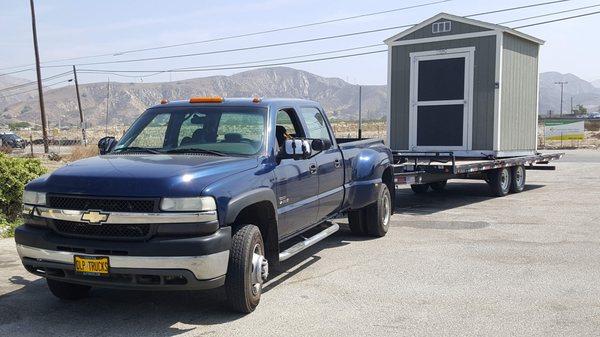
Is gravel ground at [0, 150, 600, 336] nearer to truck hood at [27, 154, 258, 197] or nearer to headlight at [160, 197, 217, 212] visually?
headlight at [160, 197, 217, 212]

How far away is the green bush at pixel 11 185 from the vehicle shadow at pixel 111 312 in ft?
11.0

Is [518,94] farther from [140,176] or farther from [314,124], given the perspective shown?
[140,176]

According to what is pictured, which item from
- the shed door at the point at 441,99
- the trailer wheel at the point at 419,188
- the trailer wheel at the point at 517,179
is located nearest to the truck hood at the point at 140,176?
the shed door at the point at 441,99

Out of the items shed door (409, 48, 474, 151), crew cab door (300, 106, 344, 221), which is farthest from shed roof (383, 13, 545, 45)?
crew cab door (300, 106, 344, 221)

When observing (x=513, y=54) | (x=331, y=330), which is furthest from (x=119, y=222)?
(x=513, y=54)

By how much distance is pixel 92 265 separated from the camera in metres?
4.80

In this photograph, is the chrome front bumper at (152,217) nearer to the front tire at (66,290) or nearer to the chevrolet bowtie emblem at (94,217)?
the chevrolet bowtie emblem at (94,217)

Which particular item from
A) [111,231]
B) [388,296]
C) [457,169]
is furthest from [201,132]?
[457,169]

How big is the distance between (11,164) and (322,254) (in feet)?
17.1

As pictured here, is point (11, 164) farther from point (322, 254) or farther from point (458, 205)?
point (458, 205)

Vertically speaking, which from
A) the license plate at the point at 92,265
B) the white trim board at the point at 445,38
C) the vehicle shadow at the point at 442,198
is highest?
the white trim board at the point at 445,38

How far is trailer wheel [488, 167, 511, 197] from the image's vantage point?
14039mm

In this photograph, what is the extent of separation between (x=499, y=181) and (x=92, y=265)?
1118 centimetres

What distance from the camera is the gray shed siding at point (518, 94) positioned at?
14336mm
